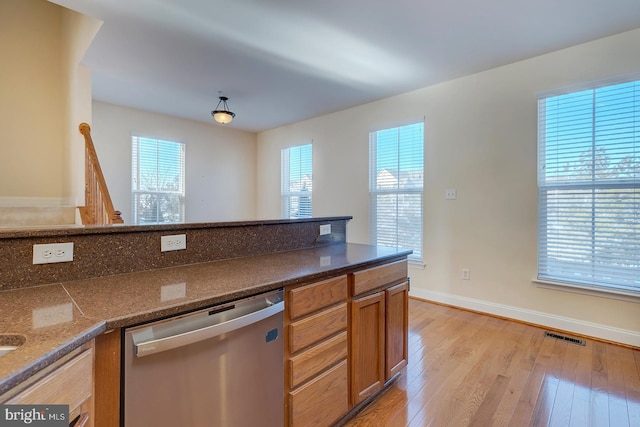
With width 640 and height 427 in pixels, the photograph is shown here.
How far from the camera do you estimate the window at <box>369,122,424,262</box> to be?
3982 mm

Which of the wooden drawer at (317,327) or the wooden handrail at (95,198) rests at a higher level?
the wooden handrail at (95,198)

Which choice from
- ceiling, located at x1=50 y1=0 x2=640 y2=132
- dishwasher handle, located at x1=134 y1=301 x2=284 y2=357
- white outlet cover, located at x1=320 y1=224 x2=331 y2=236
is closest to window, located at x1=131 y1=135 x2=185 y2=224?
ceiling, located at x1=50 y1=0 x2=640 y2=132

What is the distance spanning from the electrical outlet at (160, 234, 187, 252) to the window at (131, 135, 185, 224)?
3686mm

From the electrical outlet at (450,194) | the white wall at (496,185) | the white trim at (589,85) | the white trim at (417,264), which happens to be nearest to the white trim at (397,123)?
the white wall at (496,185)

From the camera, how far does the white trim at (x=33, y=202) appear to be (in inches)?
134

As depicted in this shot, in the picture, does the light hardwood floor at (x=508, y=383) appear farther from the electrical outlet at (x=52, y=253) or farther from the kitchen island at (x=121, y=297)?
the electrical outlet at (x=52, y=253)

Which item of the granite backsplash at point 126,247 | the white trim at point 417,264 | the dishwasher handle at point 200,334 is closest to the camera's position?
the dishwasher handle at point 200,334

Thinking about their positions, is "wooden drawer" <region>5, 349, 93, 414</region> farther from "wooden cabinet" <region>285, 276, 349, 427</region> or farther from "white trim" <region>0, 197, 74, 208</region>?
"white trim" <region>0, 197, 74, 208</region>

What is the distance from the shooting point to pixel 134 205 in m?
4.81

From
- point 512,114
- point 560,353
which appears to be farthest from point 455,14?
point 560,353

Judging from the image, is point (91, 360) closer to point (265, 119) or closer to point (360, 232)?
point (360, 232)

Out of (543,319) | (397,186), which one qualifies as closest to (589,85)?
(397,186)

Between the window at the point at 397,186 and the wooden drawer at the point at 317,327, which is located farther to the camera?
the window at the point at 397,186

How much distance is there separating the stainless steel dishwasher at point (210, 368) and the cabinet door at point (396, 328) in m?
0.82
